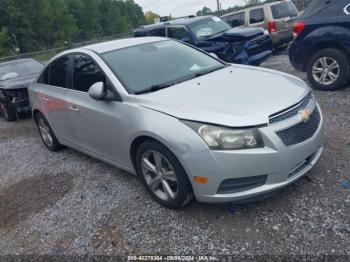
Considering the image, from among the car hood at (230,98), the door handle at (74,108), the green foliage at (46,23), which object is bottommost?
the door handle at (74,108)

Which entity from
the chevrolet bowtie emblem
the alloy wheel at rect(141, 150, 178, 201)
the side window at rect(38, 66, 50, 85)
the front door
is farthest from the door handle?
the chevrolet bowtie emblem

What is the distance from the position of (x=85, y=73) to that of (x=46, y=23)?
177 ft

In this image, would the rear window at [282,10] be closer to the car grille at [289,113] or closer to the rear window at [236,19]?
the rear window at [236,19]

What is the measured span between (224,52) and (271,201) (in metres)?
5.03

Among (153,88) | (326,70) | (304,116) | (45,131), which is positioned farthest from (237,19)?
(304,116)

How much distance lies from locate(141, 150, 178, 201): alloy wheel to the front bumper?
13.3 inches

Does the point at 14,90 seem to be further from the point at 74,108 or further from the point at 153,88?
the point at 153,88

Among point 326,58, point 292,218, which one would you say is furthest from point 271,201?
point 326,58

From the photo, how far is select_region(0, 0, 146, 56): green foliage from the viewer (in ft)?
156

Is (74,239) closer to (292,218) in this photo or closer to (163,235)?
(163,235)

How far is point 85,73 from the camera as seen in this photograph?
13.3ft

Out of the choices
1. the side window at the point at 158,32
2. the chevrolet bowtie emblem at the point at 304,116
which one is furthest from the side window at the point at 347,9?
the side window at the point at 158,32

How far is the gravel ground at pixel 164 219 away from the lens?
279 centimetres

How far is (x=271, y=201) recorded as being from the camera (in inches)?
127
